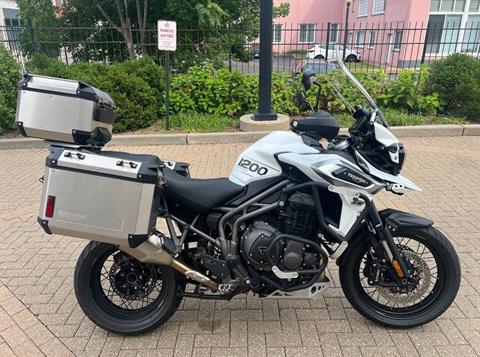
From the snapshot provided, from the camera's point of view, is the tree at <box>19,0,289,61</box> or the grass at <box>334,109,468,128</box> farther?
the tree at <box>19,0,289,61</box>

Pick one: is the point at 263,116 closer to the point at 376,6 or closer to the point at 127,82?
the point at 127,82

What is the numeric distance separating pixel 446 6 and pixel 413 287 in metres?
23.9

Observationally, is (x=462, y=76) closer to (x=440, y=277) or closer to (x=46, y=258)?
(x=440, y=277)

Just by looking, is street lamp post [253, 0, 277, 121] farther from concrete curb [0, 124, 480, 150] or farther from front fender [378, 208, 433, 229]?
front fender [378, 208, 433, 229]

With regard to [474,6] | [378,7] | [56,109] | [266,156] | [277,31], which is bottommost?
[266,156]

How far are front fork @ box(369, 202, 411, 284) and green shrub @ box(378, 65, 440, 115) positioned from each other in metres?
6.24

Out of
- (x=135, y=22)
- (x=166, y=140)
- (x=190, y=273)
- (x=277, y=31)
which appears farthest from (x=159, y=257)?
(x=135, y=22)

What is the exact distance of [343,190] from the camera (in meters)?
2.41

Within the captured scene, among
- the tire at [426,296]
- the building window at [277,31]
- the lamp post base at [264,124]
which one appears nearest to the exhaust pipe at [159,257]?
the tire at [426,296]

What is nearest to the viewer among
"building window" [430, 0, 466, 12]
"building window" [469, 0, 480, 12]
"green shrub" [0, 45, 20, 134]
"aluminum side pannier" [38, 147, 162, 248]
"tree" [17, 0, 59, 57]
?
"aluminum side pannier" [38, 147, 162, 248]

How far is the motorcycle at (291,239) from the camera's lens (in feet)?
8.02

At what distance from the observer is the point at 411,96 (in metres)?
8.16

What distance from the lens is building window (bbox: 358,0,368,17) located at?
31.2 m

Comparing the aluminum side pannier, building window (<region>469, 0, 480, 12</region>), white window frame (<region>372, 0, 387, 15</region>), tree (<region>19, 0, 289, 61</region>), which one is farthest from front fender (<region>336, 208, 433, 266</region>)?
white window frame (<region>372, 0, 387, 15</region>)
